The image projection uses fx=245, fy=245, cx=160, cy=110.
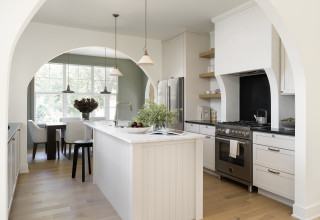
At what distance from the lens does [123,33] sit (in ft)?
17.6

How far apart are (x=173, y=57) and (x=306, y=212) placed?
3.90m

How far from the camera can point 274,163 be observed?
121 inches

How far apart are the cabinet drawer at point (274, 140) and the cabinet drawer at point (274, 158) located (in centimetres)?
5

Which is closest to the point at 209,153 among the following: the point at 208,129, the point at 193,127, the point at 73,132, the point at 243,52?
the point at 208,129

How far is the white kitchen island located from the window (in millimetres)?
5399

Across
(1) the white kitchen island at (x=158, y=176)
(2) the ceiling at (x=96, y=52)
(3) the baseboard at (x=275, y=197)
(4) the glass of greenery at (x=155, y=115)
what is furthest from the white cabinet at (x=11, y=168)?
(2) the ceiling at (x=96, y=52)

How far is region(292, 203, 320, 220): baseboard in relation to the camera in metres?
2.64

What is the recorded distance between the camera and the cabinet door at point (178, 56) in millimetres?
5250

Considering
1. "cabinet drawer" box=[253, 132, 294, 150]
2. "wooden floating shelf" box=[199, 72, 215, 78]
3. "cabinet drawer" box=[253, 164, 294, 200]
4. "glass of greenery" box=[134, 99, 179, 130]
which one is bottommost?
"cabinet drawer" box=[253, 164, 294, 200]

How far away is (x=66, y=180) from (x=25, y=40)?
2.71 metres

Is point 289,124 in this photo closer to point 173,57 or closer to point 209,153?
point 209,153

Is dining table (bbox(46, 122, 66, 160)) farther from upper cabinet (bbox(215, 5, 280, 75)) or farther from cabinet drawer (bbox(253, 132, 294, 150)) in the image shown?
cabinet drawer (bbox(253, 132, 294, 150))

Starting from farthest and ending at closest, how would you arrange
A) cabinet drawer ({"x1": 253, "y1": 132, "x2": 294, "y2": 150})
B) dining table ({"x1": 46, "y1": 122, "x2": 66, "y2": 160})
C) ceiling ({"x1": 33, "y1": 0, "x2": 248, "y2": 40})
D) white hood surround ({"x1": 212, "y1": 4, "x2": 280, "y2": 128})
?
1. dining table ({"x1": 46, "y1": 122, "x2": 66, "y2": 160})
2. ceiling ({"x1": 33, "y1": 0, "x2": 248, "y2": 40})
3. white hood surround ({"x1": 212, "y1": 4, "x2": 280, "y2": 128})
4. cabinet drawer ({"x1": 253, "y1": 132, "x2": 294, "y2": 150})

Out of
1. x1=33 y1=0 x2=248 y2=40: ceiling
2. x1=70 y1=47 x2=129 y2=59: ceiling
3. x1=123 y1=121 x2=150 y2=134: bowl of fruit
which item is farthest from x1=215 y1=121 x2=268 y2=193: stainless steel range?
x1=70 y1=47 x2=129 y2=59: ceiling
